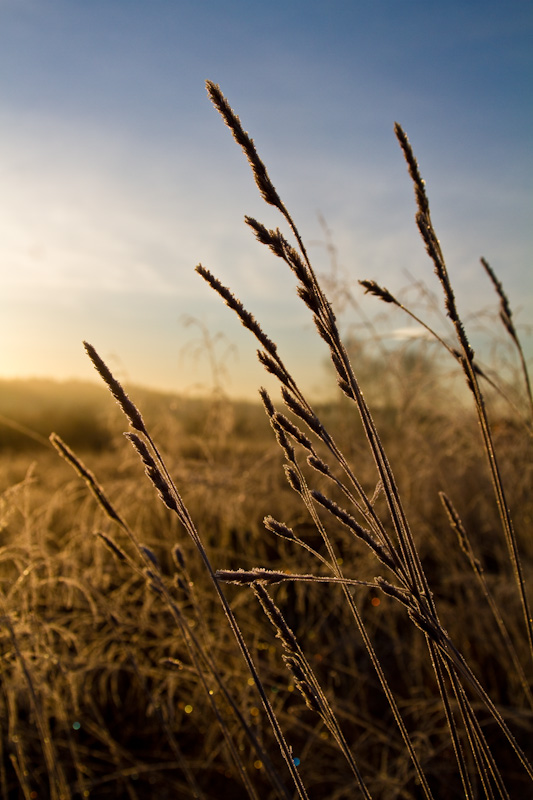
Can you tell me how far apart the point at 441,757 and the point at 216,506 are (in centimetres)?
172

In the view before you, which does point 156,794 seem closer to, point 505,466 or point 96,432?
point 505,466

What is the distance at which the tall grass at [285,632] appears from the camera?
0.70 meters

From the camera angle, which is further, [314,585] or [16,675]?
[314,585]

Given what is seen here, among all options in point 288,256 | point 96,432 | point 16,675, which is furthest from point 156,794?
point 96,432

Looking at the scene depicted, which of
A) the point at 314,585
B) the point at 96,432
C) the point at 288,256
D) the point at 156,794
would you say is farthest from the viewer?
the point at 96,432

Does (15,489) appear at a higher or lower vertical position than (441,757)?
higher

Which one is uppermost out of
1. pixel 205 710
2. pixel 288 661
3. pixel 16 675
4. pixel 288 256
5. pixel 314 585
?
pixel 288 256

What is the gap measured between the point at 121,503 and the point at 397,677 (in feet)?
5.44

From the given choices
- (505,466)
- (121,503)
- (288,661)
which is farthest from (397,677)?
(288,661)

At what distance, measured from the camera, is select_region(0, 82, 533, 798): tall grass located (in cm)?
70

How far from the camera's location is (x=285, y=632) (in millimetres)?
683

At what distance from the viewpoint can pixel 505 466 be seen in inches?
122

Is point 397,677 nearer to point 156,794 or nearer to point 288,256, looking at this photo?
point 156,794

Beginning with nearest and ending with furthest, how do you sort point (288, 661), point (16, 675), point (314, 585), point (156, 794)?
point (288, 661) < point (16, 675) < point (156, 794) < point (314, 585)
